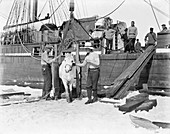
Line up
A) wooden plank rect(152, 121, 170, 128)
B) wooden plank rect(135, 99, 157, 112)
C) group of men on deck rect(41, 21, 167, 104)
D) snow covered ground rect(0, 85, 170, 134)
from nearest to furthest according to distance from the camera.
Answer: snow covered ground rect(0, 85, 170, 134) → wooden plank rect(152, 121, 170, 128) → wooden plank rect(135, 99, 157, 112) → group of men on deck rect(41, 21, 167, 104)

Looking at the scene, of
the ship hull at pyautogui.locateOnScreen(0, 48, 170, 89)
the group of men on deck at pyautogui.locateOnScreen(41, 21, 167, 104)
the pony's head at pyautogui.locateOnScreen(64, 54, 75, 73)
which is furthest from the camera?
the ship hull at pyautogui.locateOnScreen(0, 48, 170, 89)

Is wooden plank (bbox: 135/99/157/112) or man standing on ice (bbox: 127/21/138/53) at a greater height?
man standing on ice (bbox: 127/21/138/53)

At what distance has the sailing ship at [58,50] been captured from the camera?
7663 mm

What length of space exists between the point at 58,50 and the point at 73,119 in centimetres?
349

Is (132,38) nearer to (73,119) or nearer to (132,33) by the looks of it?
(132,33)

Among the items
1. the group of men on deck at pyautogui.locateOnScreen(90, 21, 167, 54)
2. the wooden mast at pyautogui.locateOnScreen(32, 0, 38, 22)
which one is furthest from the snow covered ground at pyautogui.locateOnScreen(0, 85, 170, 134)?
the wooden mast at pyautogui.locateOnScreen(32, 0, 38, 22)

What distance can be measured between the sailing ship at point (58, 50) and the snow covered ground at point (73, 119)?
2110 millimetres

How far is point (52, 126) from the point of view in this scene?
163 inches

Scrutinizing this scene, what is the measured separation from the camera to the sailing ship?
766 cm

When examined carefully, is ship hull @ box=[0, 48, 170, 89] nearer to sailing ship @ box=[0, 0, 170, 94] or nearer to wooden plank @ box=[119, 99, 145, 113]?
sailing ship @ box=[0, 0, 170, 94]

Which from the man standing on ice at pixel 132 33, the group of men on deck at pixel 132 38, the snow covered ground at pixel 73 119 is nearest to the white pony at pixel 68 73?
the snow covered ground at pixel 73 119

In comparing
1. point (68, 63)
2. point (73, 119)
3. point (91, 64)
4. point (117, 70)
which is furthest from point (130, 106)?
point (117, 70)

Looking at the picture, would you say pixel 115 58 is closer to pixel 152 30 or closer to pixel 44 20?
pixel 152 30

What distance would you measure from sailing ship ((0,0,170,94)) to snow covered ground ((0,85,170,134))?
2.11 m
